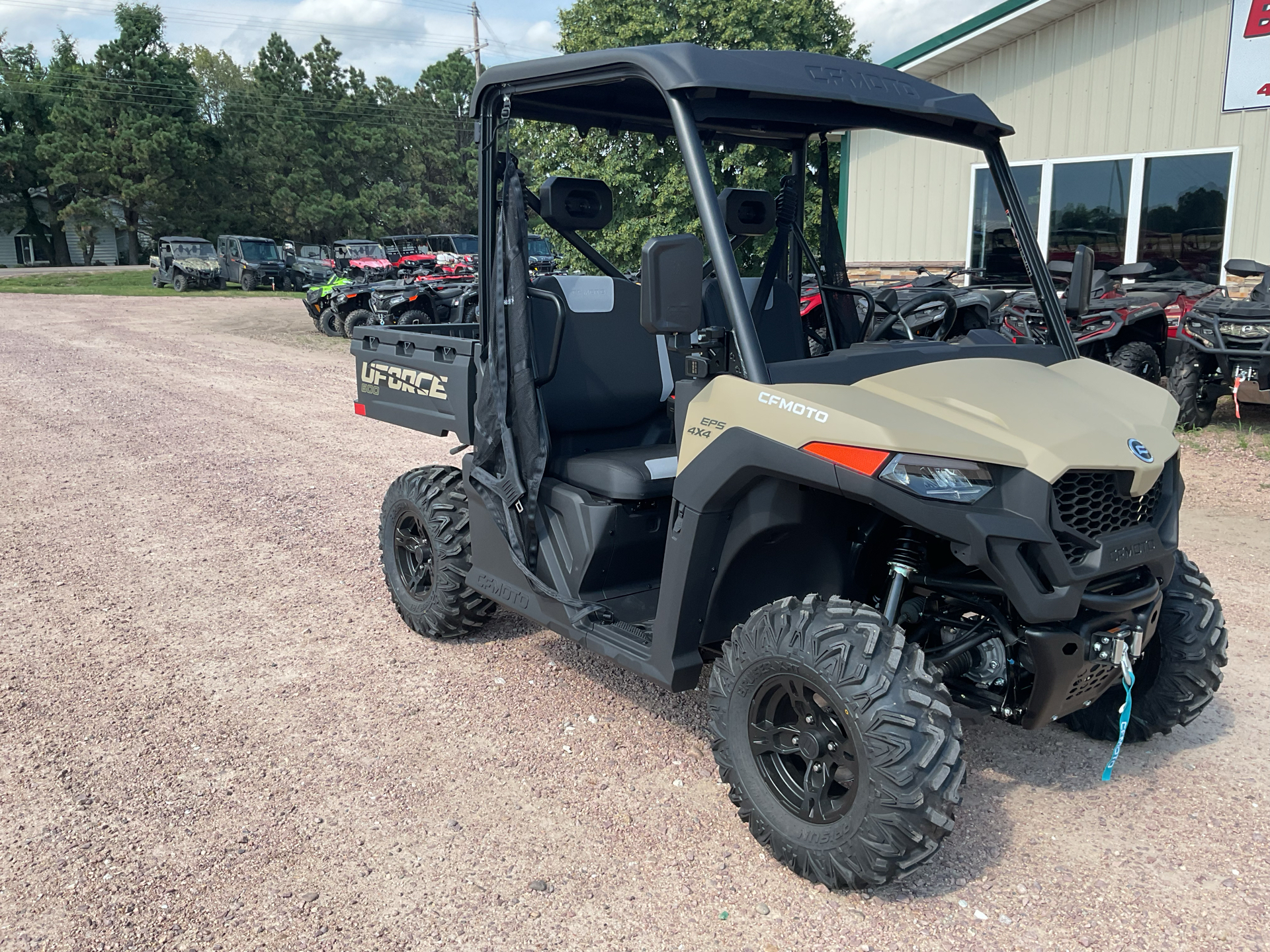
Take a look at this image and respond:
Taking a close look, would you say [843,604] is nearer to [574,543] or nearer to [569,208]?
[574,543]

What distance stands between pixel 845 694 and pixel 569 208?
218 cm

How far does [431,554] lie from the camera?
14.7ft

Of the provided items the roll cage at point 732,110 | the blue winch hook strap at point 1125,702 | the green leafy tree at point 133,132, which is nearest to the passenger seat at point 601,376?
the roll cage at point 732,110

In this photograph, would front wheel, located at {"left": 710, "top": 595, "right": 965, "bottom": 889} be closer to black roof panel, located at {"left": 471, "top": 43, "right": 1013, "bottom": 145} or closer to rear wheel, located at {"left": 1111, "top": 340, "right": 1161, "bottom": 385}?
black roof panel, located at {"left": 471, "top": 43, "right": 1013, "bottom": 145}

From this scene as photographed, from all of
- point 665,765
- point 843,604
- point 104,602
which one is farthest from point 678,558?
point 104,602

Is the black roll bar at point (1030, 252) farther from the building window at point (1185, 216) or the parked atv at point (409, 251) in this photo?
the parked atv at point (409, 251)

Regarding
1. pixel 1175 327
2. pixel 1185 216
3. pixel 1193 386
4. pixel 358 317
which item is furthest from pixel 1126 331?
pixel 358 317

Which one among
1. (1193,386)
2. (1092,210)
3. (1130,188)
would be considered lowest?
(1193,386)

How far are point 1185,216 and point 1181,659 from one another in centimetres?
1004

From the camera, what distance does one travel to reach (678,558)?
3039 millimetres

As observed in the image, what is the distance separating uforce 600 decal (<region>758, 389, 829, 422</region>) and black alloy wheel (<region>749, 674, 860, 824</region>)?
2.30 feet

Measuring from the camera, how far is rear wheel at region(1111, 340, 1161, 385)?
31.3ft

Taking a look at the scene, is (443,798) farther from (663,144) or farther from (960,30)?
(960,30)

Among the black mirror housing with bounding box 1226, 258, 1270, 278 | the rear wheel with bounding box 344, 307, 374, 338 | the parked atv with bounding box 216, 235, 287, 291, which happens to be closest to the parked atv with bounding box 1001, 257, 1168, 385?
the black mirror housing with bounding box 1226, 258, 1270, 278
